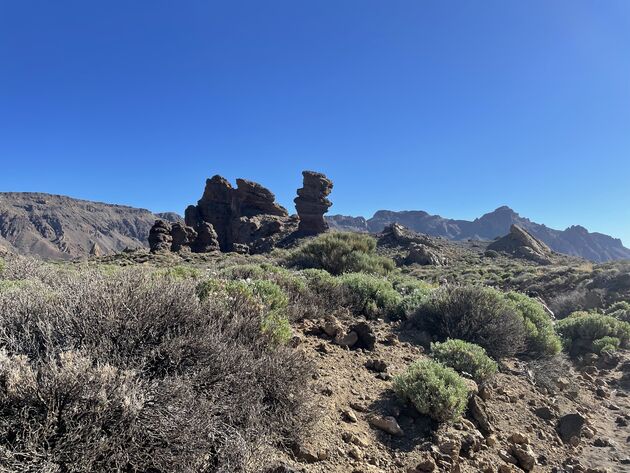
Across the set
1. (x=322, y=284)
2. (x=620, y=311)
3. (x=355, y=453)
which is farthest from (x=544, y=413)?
(x=620, y=311)

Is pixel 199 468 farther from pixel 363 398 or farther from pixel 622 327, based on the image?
pixel 622 327

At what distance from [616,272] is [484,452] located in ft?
63.1

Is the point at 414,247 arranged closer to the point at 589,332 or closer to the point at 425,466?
the point at 589,332

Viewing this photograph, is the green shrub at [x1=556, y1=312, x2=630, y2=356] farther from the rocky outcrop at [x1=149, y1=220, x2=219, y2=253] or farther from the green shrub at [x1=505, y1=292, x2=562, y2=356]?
the rocky outcrop at [x1=149, y1=220, x2=219, y2=253]

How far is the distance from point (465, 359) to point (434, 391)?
1.58 metres

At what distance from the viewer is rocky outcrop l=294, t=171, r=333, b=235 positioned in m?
51.6

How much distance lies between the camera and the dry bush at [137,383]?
200 centimetres

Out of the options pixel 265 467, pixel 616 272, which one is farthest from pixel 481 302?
pixel 616 272

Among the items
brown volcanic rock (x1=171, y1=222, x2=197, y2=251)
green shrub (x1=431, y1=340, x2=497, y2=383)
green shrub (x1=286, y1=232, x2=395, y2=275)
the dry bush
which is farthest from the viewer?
brown volcanic rock (x1=171, y1=222, x2=197, y2=251)

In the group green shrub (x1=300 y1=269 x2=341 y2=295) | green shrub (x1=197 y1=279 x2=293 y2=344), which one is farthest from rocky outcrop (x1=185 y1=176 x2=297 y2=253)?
green shrub (x1=197 y1=279 x2=293 y2=344)

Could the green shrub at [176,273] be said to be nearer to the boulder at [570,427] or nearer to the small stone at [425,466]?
the small stone at [425,466]

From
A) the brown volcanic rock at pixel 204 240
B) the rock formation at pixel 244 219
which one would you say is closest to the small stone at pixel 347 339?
the rock formation at pixel 244 219

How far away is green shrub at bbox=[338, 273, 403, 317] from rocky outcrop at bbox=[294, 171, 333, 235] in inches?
1627

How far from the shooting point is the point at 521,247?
1737 inches
